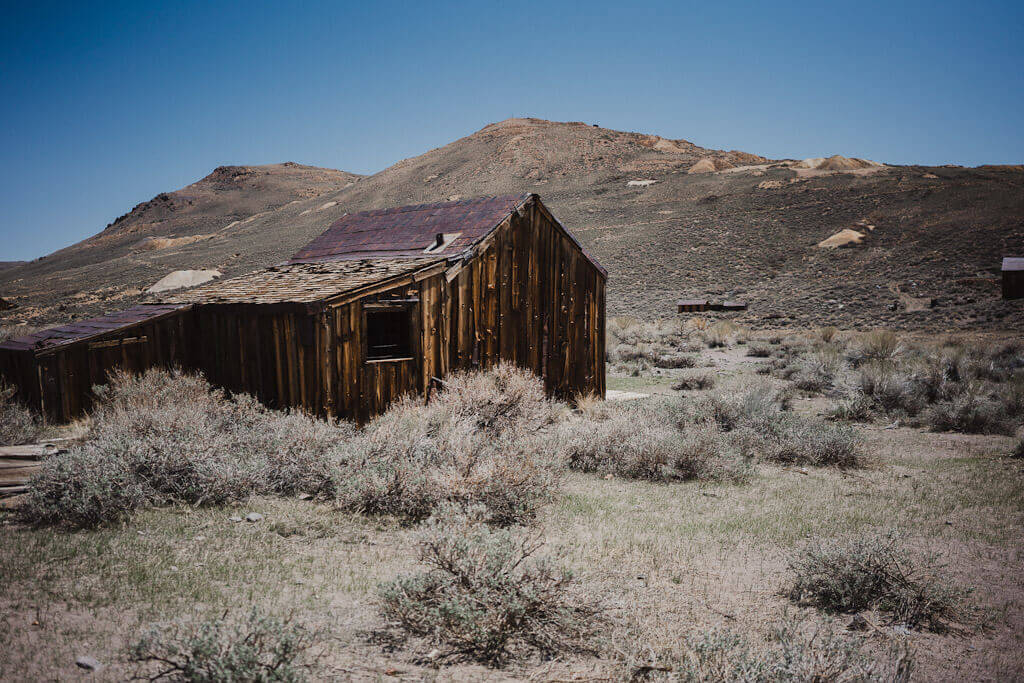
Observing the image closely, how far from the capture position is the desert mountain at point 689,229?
104 feet

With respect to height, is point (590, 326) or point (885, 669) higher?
point (590, 326)

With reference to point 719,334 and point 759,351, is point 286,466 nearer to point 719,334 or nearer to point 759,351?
point 759,351

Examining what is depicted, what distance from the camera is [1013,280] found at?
78.9ft

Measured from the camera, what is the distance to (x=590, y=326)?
11.7 meters

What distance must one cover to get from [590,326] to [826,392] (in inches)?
231

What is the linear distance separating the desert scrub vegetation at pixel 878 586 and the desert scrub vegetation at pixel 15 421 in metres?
8.31

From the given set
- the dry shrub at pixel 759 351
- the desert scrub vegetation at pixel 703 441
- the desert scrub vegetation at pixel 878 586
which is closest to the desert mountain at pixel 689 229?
the dry shrub at pixel 759 351

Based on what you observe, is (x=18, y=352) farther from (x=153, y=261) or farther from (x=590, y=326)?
(x=153, y=261)

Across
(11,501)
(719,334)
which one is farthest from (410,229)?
(719,334)

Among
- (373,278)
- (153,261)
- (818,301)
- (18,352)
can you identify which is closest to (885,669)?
(373,278)

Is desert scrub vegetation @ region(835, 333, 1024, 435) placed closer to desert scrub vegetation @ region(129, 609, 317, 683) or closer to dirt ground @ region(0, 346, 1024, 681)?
dirt ground @ region(0, 346, 1024, 681)

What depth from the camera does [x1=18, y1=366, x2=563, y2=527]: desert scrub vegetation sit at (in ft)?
16.1

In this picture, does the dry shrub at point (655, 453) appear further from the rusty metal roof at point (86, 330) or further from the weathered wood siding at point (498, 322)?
the rusty metal roof at point (86, 330)

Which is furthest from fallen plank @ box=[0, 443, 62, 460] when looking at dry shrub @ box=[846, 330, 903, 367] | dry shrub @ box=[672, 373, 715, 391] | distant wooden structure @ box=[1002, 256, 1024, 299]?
distant wooden structure @ box=[1002, 256, 1024, 299]
